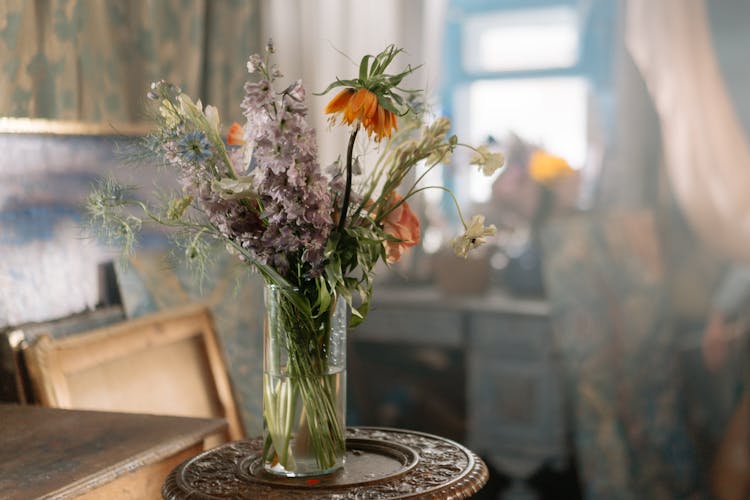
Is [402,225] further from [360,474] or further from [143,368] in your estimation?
[143,368]

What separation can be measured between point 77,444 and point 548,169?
2.85m

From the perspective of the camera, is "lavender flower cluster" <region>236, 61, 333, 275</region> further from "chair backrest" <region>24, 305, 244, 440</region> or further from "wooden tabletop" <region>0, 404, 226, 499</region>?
"chair backrest" <region>24, 305, 244, 440</region>

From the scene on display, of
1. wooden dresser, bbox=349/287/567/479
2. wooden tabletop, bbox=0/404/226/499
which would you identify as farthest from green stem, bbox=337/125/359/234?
wooden dresser, bbox=349/287/567/479

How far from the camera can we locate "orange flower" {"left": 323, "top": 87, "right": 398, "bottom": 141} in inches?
52.9

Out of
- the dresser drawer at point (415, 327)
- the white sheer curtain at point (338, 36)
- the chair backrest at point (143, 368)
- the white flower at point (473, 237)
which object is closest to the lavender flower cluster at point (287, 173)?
the white flower at point (473, 237)

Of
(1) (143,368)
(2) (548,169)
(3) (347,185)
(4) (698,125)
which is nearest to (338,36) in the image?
(2) (548,169)

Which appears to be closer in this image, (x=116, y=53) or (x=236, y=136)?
(x=236, y=136)

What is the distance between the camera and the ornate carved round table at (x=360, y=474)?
1.36 metres

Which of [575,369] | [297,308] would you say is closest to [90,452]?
[297,308]

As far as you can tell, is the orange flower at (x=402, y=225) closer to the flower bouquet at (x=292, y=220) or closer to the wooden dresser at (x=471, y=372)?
the flower bouquet at (x=292, y=220)

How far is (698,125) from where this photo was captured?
3641mm

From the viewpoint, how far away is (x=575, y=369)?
146 inches

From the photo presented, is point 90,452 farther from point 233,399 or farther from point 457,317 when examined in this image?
point 457,317

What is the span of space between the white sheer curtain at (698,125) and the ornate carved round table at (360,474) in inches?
94.6
